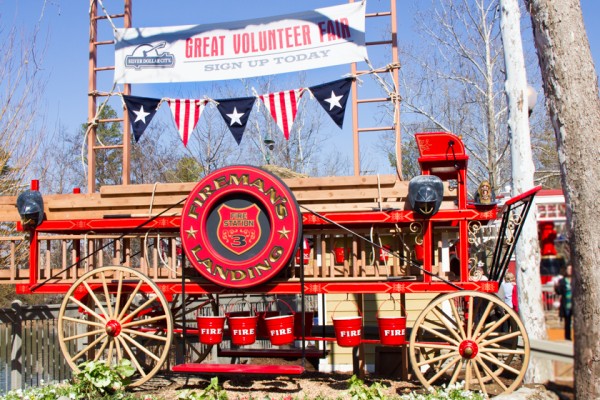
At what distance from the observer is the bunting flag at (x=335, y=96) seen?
383 inches

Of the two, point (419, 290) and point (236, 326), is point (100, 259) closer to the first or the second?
point (236, 326)

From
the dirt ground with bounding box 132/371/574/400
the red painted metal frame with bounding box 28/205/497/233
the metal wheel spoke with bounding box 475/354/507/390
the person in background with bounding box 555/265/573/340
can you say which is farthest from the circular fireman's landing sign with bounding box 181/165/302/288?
the person in background with bounding box 555/265/573/340

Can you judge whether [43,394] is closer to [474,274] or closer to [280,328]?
[280,328]

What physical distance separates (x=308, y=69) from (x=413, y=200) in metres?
3.62

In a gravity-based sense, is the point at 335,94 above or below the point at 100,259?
above

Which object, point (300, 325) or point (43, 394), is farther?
point (300, 325)

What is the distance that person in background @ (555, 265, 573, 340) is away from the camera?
238 centimetres

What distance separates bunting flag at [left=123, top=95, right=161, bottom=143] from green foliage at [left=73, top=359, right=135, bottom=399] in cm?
418

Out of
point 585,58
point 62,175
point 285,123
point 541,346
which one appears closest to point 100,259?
point 285,123

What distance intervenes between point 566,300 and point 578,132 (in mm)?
3074

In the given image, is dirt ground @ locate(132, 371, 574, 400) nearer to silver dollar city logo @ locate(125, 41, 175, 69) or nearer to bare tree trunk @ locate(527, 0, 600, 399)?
bare tree trunk @ locate(527, 0, 600, 399)

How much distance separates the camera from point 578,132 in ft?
16.6

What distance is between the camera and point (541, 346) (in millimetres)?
2480

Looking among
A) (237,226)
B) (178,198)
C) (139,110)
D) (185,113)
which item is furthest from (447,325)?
(139,110)
